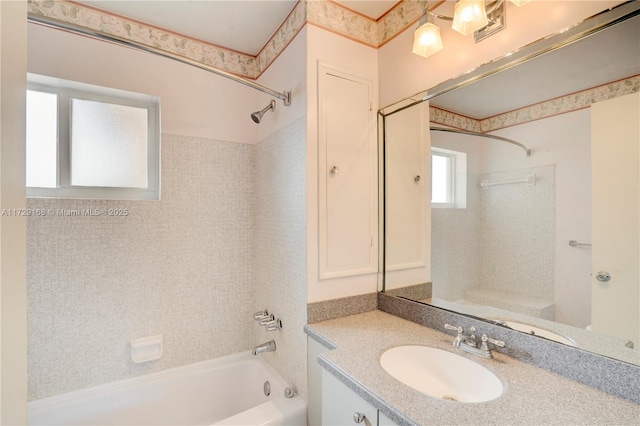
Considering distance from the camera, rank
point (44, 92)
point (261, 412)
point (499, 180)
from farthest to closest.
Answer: point (44, 92)
point (261, 412)
point (499, 180)

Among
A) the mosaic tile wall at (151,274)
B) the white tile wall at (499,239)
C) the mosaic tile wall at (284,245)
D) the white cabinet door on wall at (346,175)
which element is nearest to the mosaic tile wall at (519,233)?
the white tile wall at (499,239)

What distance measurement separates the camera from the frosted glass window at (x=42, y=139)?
4.91 feet

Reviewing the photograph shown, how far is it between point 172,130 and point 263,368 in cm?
171

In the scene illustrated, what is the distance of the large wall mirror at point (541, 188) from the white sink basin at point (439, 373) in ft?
0.79

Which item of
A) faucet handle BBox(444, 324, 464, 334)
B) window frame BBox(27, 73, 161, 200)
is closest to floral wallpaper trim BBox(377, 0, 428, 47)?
window frame BBox(27, 73, 161, 200)

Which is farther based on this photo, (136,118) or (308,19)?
(136,118)

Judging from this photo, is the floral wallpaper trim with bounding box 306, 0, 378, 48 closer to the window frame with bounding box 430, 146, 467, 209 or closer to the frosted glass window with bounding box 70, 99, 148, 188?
the window frame with bounding box 430, 146, 467, 209

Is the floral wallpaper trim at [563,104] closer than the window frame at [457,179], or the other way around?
the floral wallpaper trim at [563,104]

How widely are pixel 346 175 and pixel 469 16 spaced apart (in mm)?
879

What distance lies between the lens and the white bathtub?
4.75 ft

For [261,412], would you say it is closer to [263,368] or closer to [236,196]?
[263,368]

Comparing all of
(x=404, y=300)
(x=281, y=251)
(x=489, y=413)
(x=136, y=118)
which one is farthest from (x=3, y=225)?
(x=136, y=118)

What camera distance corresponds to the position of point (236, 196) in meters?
2.06

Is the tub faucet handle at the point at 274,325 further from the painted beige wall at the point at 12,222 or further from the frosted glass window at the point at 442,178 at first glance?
the painted beige wall at the point at 12,222
